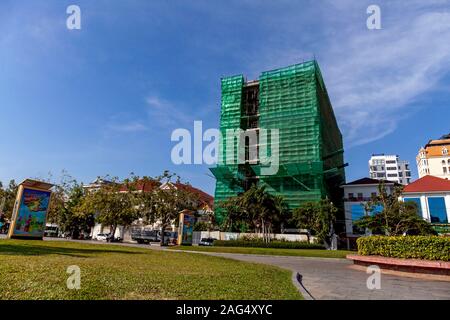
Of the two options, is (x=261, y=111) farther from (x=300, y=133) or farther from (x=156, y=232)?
(x=156, y=232)

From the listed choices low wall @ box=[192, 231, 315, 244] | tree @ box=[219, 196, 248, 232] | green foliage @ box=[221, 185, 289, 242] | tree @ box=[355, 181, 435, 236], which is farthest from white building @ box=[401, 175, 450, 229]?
tree @ box=[355, 181, 435, 236]

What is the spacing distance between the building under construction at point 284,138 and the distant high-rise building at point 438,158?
33884 millimetres

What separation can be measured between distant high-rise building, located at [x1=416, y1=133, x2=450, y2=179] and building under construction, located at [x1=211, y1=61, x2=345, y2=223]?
33.9m

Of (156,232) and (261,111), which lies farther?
(261,111)

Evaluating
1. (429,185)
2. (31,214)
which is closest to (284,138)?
(429,185)

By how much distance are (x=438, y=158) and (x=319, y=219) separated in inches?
2168

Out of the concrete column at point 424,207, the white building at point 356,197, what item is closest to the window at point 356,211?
the white building at point 356,197

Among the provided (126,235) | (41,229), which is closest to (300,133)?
(126,235)

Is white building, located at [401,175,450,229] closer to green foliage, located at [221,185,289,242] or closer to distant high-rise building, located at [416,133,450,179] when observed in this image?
green foliage, located at [221,185,289,242]

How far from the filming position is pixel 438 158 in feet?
245

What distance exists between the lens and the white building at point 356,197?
46.9 m

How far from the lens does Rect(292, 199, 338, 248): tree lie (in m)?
37.5
